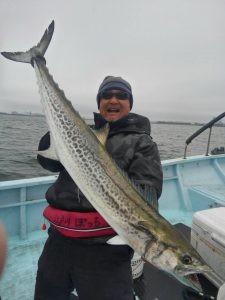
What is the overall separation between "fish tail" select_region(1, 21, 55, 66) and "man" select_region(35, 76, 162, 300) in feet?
3.92

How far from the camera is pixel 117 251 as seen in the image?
256cm

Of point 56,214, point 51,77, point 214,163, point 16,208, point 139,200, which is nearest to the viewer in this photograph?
point 139,200

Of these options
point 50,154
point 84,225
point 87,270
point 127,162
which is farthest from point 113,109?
point 87,270

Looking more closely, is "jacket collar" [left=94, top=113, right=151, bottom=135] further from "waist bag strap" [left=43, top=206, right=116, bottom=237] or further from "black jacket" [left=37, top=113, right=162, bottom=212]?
"waist bag strap" [left=43, top=206, right=116, bottom=237]

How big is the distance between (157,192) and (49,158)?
112 cm

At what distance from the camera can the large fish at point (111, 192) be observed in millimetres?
2119

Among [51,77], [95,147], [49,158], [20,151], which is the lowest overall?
[20,151]

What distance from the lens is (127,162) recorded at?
269 cm

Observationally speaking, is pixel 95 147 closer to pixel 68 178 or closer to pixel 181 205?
pixel 68 178

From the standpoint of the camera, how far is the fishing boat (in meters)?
3.59

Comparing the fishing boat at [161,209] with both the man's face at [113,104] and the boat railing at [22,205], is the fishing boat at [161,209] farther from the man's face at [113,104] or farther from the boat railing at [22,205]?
the man's face at [113,104]

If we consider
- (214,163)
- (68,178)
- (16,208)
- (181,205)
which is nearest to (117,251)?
(68,178)

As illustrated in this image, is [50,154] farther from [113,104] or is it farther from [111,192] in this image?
[113,104]

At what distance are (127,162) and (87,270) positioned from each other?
1.11 m
